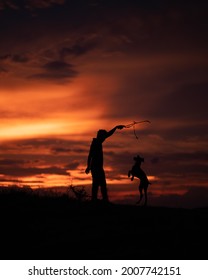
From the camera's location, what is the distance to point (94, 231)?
1420cm

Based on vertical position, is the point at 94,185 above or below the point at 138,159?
below

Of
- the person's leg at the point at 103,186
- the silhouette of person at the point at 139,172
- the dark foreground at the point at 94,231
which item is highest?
the silhouette of person at the point at 139,172

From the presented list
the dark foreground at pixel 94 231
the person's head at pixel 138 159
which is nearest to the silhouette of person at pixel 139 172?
the person's head at pixel 138 159

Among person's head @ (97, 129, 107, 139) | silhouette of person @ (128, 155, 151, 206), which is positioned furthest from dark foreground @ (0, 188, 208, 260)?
silhouette of person @ (128, 155, 151, 206)

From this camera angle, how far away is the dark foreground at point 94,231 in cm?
1230

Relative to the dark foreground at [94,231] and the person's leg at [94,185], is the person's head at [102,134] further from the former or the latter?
the dark foreground at [94,231]

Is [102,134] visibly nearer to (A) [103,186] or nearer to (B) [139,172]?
(A) [103,186]

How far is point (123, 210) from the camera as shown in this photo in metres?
18.1

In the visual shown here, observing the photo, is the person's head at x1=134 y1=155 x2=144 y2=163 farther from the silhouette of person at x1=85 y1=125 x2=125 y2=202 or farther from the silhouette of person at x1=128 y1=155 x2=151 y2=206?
the silhouette of person at x1=85 y1=125 x2=125 y2=202

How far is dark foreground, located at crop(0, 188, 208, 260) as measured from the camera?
1230cm

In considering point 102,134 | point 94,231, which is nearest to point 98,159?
point 102,134

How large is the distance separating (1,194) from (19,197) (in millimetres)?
619
